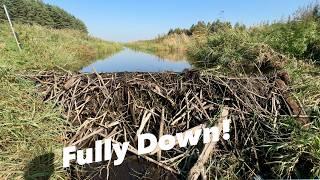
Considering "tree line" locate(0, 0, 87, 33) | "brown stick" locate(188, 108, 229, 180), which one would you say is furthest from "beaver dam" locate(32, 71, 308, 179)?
"tree line" locate(0, 0, 87, 33)

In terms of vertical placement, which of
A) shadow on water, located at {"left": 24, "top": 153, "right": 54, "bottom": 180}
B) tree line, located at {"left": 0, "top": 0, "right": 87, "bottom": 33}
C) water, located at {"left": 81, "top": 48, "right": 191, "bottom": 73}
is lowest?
shadow on water, located at {"left": 24, "top": 153, "right": 54, "bottom": 180}

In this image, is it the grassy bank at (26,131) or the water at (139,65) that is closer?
the grassy bank at (26,131)

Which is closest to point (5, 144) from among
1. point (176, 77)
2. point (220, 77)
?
point (176, 77)

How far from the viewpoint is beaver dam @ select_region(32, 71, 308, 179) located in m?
3.34

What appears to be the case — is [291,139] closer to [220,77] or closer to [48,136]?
[220,77]

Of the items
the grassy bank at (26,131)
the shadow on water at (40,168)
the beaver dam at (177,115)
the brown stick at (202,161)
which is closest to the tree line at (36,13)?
the grassy bank at (26,131)

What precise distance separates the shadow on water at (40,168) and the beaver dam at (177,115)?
219 mm

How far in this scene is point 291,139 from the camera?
123 inches

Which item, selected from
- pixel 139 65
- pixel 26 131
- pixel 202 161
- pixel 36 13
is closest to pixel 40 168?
pixel 26 131

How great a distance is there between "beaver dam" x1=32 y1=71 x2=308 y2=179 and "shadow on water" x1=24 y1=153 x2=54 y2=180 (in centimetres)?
22

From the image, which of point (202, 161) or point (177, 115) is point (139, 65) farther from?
point (202, 161)

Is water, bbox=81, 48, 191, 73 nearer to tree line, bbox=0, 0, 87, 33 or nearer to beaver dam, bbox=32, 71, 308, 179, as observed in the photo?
beaver dam, bbox=32, 71, 308, 179

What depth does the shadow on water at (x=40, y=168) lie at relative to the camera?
298 centimetres

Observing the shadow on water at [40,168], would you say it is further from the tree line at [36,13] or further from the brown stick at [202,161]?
the tree line at [36,13]
